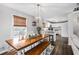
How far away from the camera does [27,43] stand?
179 cm

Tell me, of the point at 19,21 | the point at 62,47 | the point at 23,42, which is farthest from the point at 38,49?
the point at 19,21

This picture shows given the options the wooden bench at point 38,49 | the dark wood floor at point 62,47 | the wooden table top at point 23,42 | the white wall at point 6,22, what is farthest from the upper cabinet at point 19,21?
the dark wood floor at point 62,47

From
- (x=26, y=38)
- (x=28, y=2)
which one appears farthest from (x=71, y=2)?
(x=26, y=38)

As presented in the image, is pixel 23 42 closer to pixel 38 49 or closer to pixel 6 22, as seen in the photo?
pixel 38 49

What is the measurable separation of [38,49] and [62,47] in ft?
1.46

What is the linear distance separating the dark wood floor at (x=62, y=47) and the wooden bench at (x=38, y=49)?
19 centimetres

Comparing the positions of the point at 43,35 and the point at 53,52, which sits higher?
Result: the point at 43,35

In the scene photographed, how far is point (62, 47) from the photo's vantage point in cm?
182

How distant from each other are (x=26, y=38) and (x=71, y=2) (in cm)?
103

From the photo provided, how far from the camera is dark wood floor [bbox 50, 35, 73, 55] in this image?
1.79m

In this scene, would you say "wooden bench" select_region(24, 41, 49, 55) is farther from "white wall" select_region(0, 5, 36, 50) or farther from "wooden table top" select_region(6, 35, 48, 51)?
"white wall" select_region(0, 5, 36, 50)

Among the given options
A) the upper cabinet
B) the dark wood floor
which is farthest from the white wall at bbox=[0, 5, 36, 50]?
the dark wood floor

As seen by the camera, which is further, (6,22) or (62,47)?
(62,47)
